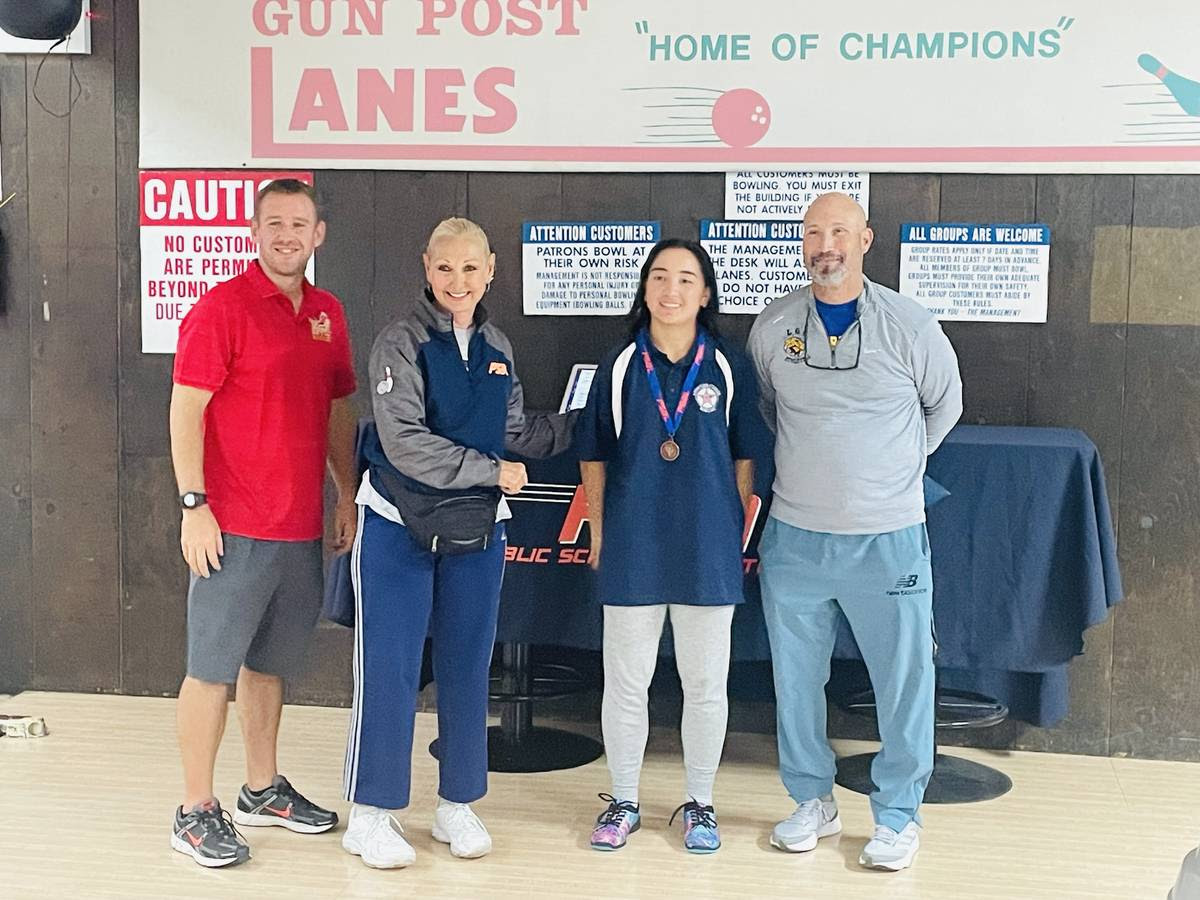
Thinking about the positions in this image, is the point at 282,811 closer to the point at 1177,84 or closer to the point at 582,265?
the point at 582,265

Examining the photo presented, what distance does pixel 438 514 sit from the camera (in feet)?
10.4

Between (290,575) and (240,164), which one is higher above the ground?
(240,164)

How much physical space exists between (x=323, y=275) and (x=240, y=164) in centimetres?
45

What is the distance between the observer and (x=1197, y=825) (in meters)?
3.65

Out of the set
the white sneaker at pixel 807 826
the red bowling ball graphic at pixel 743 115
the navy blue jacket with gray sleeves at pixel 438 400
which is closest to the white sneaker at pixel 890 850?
the white sneaker at pixel 807 826

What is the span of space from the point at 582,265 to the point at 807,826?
184 centimetres

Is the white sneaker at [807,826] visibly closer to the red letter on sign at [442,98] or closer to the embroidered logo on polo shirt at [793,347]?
the embroidered logo on polo shirt at [793,347]

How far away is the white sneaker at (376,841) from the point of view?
3270 millimetres

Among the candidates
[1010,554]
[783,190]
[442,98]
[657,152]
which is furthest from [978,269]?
[442,98]

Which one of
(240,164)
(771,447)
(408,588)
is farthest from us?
(240,164)

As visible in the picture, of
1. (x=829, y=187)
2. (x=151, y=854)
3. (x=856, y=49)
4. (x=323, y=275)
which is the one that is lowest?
(x=151, y=854)

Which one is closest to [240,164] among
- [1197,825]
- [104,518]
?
[104,518]

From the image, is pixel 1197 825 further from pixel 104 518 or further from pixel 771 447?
pixel 104 518

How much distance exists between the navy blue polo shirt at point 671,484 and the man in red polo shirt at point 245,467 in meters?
0.70
